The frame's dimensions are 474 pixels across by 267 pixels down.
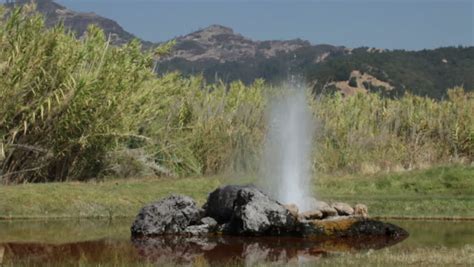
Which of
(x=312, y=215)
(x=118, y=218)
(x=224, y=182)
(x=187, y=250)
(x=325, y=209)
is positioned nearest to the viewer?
(x=187, y=250)

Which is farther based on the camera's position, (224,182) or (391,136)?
(391,136)

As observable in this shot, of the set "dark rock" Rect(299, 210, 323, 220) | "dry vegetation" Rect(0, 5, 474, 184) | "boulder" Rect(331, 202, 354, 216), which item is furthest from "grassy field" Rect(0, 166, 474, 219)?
"dark rock" Rect(299, 210, 323, 220)

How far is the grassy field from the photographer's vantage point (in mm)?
18156

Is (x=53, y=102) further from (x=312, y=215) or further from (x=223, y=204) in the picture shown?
(x=312, y=215)

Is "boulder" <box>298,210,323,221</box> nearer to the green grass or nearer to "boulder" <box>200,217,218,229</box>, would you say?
"boulder" <box>200,217,218,229</box>

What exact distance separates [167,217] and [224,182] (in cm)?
793

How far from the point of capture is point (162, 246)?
46.1ft

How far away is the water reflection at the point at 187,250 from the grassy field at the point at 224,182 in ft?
13.0

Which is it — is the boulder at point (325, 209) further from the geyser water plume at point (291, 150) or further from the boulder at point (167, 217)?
the boulder at point (167, 217)

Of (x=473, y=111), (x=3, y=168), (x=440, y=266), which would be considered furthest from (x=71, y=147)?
(x=473, y=111)

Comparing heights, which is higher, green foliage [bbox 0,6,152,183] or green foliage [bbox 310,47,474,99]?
green foliage [bbox 310,47,474,99]

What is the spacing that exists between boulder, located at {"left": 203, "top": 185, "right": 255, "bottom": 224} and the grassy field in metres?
2.64

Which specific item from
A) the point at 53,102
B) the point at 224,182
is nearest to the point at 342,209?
the point at 224,182

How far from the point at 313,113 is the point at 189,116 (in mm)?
5149
